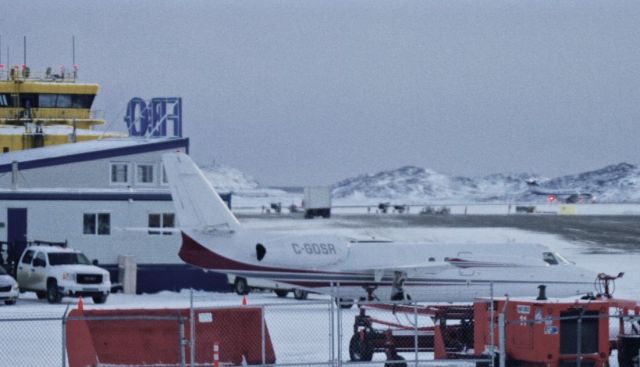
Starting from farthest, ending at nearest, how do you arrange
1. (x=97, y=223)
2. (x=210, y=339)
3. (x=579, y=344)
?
(x=97, y=223)
(x=210, y=339)
(x=579, y=344)

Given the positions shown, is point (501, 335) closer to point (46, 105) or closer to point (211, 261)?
point (211, 261)

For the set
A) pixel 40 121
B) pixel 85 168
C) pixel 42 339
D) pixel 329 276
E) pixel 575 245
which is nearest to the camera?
Result: pixel 42 339

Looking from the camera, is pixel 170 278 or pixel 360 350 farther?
pixel 170 278

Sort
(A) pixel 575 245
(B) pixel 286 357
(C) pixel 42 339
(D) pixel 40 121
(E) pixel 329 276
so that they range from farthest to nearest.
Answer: (A) pixel 575 245 < (D) pixel 40 121 < (E) pixel 329 276 < (C) pixel 42 339 < (B) pixel 286 357

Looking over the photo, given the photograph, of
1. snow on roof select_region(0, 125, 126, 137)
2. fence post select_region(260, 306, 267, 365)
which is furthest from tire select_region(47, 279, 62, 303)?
Answer: snow on roof select_region(0, 125, 126, 137)

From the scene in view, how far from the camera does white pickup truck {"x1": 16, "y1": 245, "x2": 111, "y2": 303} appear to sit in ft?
148

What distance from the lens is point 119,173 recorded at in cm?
5684

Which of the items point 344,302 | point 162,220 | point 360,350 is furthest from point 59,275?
point 360,350

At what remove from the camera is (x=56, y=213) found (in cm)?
5156

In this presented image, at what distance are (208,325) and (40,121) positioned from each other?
53.7 m

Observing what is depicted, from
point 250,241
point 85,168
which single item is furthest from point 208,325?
point 85,168

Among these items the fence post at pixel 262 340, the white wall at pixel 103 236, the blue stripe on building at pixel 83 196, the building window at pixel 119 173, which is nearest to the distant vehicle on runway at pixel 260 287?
the white wall at pixel 103 236

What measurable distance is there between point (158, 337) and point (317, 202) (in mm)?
103844

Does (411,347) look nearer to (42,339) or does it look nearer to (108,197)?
(42,339)
